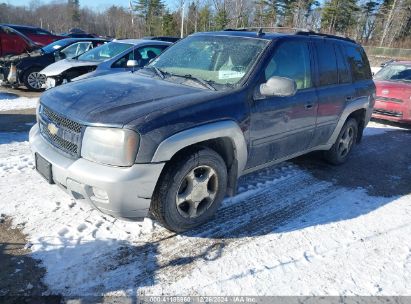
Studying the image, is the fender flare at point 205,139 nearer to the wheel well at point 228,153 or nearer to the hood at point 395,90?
the wheel well at point 228,153

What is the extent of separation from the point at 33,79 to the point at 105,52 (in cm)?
277

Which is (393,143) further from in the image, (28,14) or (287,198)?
(28,14)

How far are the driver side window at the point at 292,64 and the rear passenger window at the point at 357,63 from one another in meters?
1.30

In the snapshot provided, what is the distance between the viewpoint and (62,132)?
10.4 feet

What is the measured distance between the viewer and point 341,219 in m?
3.99

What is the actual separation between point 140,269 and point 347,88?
3783mm

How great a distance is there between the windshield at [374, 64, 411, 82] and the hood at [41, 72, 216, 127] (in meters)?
7.76

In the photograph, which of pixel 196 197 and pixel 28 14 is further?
pixel 28 14

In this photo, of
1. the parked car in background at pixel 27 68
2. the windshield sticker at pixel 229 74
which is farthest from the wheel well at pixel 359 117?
the parked car in background at pixel 27 68

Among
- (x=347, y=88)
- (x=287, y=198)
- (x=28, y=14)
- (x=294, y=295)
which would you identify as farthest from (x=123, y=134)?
(x=28, y=14)

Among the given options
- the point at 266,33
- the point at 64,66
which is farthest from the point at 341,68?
the point at 64,66

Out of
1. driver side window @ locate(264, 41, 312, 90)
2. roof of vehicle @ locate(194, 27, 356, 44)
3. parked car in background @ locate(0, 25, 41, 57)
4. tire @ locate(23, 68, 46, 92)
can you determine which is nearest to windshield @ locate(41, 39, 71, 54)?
parked car in background @ locate(0, 25, 41, 57)

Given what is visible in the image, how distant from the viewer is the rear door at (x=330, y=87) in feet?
15.2

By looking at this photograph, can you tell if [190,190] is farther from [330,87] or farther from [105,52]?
[105,52]
